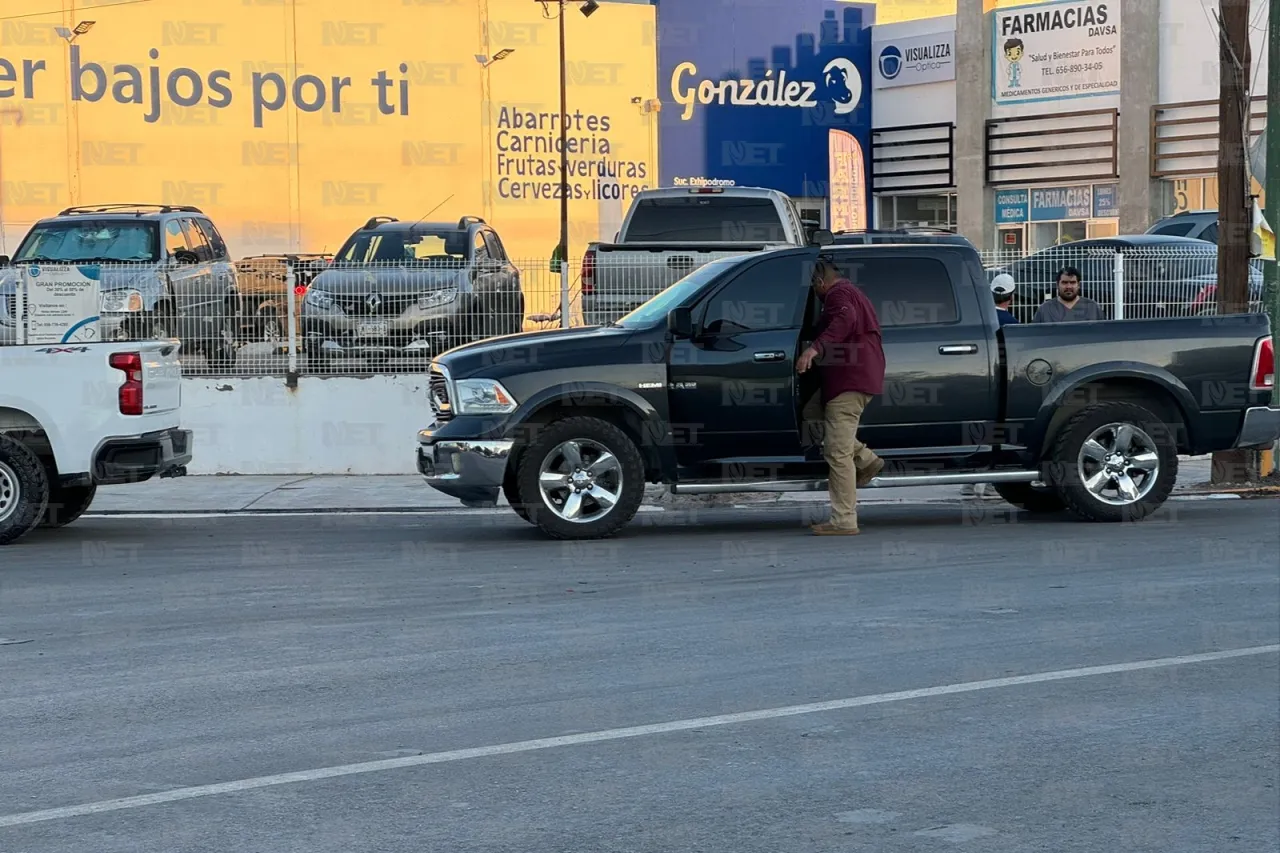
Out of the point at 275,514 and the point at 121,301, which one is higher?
the point at 121,301

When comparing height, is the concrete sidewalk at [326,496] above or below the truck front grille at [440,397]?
below

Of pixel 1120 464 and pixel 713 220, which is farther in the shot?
pixel 713 220

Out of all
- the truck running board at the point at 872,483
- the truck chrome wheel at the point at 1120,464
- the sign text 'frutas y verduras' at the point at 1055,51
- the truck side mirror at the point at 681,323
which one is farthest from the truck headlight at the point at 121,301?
the sign text 'frutas y verduras' at the point at 1055,51

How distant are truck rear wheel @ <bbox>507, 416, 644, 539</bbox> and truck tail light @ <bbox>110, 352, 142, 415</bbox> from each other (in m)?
2.74

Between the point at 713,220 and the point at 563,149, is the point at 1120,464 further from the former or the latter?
the point at 563,149

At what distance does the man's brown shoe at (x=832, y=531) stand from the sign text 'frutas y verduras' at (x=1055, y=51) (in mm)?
25837

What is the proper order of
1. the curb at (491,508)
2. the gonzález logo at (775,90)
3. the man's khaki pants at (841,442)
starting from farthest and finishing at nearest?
the gonzález logo at (775,90) → the curb at (491,508) → the man's khaki pants at (841,442)

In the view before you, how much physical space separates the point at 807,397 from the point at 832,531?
96 centimetres

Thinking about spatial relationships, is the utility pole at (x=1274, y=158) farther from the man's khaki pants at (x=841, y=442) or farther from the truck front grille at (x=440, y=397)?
the truck front grille at (x=440, y=397)

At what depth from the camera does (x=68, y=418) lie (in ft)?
41.3

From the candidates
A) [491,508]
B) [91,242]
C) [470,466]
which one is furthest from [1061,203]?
[470,466]

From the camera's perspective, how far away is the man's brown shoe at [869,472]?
496 inches

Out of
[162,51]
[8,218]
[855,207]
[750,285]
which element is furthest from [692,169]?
[750,285]

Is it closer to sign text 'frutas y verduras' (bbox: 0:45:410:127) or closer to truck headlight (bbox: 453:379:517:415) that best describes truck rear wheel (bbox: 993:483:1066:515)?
truck headlight (bbox: 453:379:517:415)
